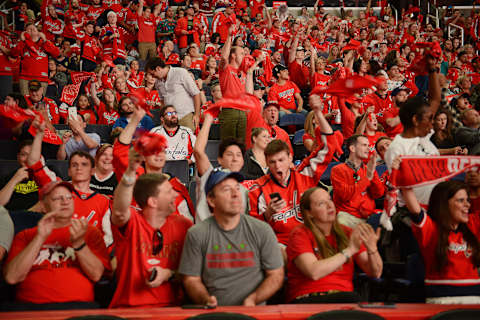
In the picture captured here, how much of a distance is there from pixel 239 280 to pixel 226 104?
1127mm

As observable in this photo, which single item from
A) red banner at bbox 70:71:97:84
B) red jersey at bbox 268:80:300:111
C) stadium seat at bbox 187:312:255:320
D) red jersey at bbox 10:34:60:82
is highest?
red jersey at bbox 10:34:60:82

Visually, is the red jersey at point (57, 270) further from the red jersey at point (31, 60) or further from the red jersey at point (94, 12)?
the red jersey at point (94, 12)

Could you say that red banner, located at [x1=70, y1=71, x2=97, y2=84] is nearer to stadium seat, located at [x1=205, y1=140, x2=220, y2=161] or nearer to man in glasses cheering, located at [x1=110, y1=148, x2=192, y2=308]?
stadium seat, located at [x1=205, y1=140, x2=220, y2=161]

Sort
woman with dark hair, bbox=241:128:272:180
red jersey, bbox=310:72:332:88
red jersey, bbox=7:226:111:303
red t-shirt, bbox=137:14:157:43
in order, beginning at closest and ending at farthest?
red jersey, bbox=7:226:111:303 < woman with dark hair, bbox=241:128:272:180 < red jersey, bbox=310:72:332:88 < red t-shirt, bbox=137:14:157:43

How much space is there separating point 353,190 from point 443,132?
1.80 m

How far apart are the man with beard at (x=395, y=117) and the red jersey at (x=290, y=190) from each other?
2364 mm

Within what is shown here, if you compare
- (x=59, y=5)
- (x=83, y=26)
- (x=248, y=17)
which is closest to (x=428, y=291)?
(x=83, y=26)

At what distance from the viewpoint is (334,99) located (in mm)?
6750

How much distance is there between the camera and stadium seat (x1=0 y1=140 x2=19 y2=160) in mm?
5582

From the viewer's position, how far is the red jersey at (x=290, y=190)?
11.2ft

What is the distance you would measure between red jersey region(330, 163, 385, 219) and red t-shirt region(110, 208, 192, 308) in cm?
162

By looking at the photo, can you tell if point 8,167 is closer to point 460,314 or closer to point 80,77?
point 80,77

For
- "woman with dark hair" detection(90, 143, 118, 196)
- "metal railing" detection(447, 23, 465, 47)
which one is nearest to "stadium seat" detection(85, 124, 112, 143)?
"woman with dark hair" detection(90, 143, 118, 196)

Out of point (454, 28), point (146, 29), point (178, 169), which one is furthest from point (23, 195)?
point (454, 28)
